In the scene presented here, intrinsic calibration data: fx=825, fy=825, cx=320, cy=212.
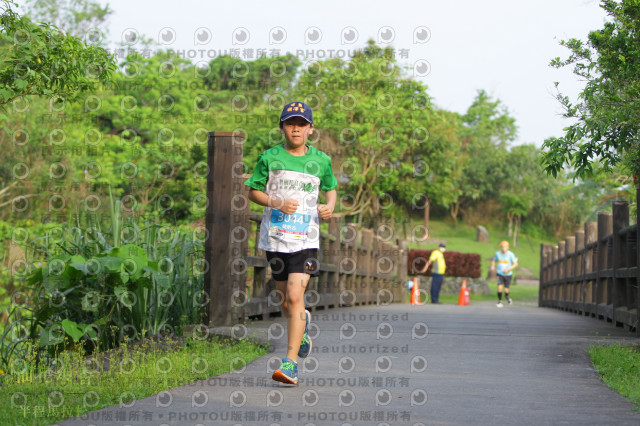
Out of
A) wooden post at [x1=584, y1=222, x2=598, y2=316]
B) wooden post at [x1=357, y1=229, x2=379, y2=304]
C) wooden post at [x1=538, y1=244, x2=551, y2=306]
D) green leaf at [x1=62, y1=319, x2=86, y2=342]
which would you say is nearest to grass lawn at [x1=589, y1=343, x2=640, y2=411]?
green leaf at [x1=62, y1=319, x2=86, y2=342]

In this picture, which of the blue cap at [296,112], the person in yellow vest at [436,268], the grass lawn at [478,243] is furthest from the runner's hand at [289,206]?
the grass lawn at [478,243]

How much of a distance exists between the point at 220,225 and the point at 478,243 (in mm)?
56967

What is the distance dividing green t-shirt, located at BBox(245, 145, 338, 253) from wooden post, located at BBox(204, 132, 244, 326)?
2.05 meters

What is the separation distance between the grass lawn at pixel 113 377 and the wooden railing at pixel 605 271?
13.1 feet

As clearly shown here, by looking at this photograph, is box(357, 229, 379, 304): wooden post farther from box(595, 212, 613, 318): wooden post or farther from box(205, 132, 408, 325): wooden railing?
box(205, 132, 408, 325): wooden railing

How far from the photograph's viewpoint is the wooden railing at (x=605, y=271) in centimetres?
916

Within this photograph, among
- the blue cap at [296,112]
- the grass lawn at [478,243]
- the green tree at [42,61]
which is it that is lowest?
the blue cap at [296,112]

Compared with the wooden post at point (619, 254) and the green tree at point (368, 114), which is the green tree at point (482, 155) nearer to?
the green tree at point (368, 114)

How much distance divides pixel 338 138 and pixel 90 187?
14.0m

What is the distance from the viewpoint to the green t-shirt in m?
4.99

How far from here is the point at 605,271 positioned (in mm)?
10945

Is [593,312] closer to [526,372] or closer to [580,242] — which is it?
[580,242]

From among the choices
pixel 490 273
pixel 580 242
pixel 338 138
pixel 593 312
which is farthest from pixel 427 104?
pixel 593 312

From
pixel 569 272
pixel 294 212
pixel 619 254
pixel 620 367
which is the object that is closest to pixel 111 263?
pixel 294 212
